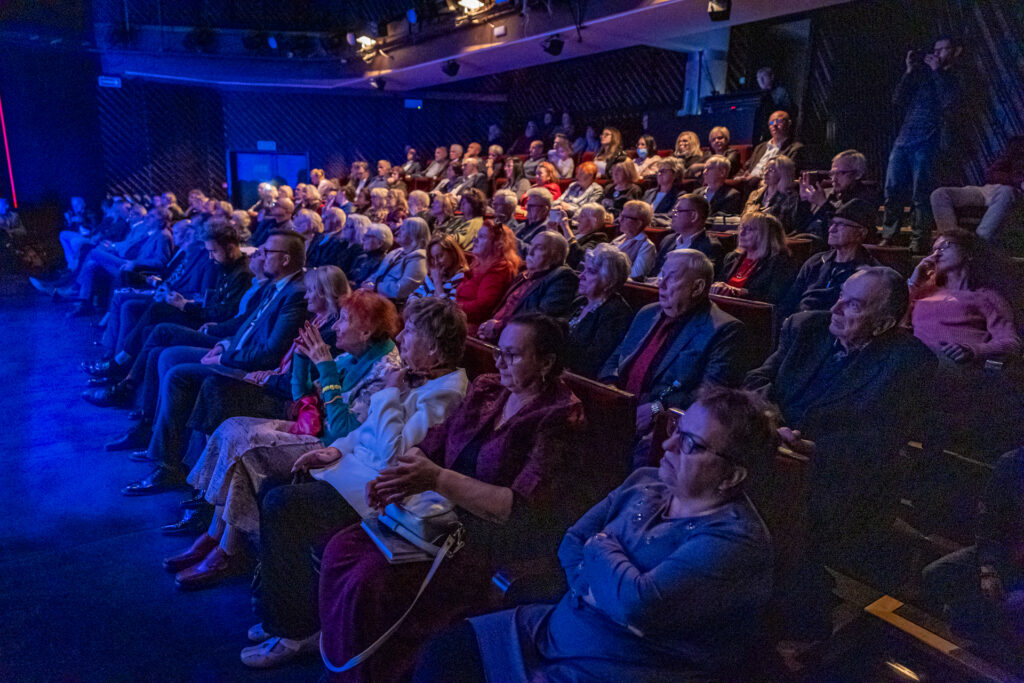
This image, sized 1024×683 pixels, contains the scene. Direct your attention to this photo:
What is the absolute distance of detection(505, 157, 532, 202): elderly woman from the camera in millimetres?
7074

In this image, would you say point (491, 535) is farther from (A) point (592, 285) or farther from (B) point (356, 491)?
(A) point (592, 285)

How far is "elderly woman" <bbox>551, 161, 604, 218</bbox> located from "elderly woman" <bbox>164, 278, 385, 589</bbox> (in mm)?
3599

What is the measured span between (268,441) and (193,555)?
1.57ft

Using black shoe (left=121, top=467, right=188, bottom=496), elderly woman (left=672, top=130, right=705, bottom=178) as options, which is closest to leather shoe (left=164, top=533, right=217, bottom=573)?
black shoe (left=121, top=467, right=188, bottom=496)

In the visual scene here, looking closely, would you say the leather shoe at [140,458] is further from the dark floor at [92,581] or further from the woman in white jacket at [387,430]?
the woman in white jacket at [387,430]

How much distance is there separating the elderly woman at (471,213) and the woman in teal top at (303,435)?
2.64m

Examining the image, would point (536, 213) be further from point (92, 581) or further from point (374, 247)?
point (92, 581)

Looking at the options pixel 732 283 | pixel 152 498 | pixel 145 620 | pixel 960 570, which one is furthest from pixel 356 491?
pixel 732 283

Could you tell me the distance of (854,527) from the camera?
1.85m

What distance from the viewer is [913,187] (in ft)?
14.3

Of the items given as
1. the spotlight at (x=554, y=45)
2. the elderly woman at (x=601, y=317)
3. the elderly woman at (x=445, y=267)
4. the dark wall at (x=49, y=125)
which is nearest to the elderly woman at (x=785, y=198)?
the elderly woman at (x=601, y=317)

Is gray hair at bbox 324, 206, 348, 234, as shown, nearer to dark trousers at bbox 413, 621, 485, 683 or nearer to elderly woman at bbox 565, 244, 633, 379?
elderly woman at bbox 565, 244, 633, 379

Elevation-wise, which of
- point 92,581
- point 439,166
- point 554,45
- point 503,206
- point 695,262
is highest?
point 554,45

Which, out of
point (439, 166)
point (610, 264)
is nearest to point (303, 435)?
point (610, 264)
